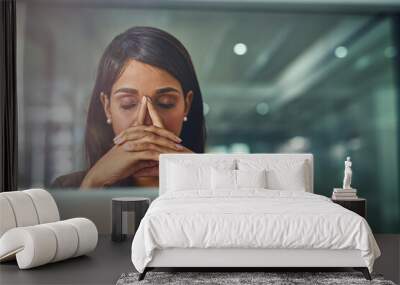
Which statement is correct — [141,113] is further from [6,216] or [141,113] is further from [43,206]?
[6,216]

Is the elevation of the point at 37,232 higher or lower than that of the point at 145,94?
lower

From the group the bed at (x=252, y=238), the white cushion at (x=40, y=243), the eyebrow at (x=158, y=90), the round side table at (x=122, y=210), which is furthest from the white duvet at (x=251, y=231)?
the eyebrow at (x=158, y=90)

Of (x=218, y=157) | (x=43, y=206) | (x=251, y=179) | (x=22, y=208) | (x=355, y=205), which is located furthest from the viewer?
(x=218, y=157)

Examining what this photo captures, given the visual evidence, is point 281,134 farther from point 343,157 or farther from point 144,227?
point 144,227

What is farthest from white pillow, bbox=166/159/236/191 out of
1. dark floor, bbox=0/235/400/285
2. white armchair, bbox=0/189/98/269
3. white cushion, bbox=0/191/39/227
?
white cushion, bbox=0/191/39/227

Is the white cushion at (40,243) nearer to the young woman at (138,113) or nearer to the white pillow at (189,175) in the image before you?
the white pillow at (189,175)

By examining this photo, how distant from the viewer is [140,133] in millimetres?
6828

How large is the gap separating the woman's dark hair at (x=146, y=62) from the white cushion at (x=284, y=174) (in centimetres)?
81

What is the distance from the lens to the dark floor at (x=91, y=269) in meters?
4.43

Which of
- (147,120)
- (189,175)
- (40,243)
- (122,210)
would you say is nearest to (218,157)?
(189,175)

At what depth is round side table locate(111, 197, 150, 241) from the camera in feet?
20.3

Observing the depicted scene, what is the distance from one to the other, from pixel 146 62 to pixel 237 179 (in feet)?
6.31

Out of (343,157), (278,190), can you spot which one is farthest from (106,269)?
(343,157)

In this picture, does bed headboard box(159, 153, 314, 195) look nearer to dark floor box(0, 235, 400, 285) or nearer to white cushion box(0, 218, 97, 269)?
dark floor box(0, 235, 400, 285)
